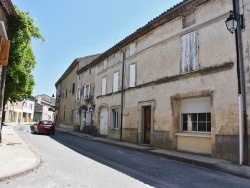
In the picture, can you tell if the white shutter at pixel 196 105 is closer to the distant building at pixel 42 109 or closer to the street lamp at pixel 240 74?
the street lamp at pixel 240 74

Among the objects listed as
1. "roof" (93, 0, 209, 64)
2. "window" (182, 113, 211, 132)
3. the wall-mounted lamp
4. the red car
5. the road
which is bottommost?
the road

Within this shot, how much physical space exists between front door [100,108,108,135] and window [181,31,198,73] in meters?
10.1

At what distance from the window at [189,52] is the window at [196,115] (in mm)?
1554

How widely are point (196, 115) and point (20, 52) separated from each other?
8.71 meters

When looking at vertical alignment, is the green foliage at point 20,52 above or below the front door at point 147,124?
above

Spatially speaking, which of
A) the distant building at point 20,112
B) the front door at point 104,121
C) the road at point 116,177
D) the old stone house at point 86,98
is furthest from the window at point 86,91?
the distant building at point 20,112

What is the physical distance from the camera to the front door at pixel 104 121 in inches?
829

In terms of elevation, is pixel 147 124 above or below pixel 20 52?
below

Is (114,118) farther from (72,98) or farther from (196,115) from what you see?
(72,98)

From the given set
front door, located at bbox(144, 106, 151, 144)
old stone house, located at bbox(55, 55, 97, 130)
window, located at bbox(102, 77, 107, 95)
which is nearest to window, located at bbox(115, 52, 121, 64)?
window, located at bbox(102, 77, 107, 95)

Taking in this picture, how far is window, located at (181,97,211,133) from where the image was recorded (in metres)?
11.2

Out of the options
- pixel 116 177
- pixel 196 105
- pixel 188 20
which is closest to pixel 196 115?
pixel 196 105

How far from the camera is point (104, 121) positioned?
21.4 metres

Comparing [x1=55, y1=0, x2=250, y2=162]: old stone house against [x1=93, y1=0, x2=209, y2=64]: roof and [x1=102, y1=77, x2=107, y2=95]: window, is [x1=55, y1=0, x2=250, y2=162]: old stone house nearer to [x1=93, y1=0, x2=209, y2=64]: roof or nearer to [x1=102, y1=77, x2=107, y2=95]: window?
[x1=93, y1=0, x2=209, y2=64]: roof
